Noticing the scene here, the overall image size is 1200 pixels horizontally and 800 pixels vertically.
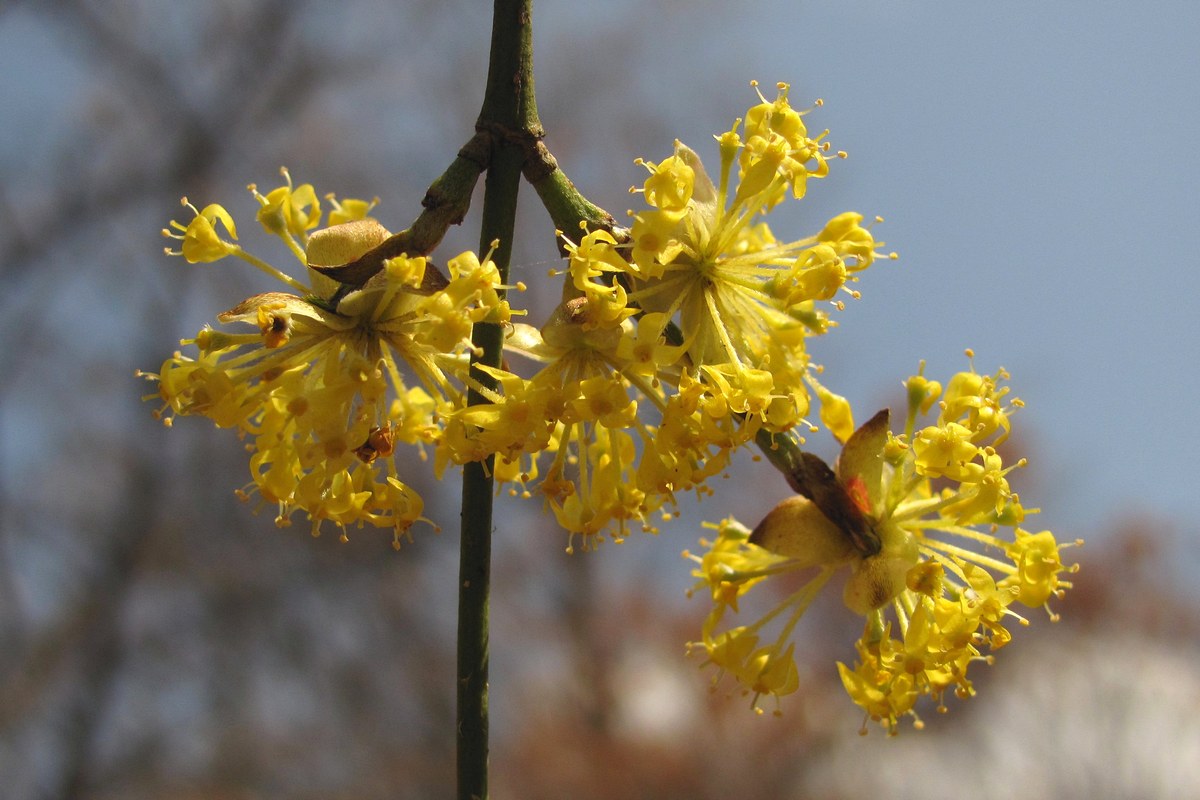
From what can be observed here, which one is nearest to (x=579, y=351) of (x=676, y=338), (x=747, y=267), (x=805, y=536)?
(x=676, y=338)

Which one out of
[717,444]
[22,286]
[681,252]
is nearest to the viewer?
A: [717,444]

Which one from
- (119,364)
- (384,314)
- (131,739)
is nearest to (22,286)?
(119,364)

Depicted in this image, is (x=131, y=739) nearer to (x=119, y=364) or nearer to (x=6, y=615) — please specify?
(x=6, y=615)

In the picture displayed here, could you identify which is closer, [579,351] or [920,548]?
[579,351]

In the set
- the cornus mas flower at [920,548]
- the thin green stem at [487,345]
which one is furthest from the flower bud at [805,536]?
the thin green stem at [487,345]

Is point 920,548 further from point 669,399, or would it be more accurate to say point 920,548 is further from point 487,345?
point 487,345

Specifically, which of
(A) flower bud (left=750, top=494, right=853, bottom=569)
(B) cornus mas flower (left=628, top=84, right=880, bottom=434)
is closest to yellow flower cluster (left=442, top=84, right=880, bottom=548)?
(B) cornus mas flower (left=628, top=84, right=880, bottom=434)
